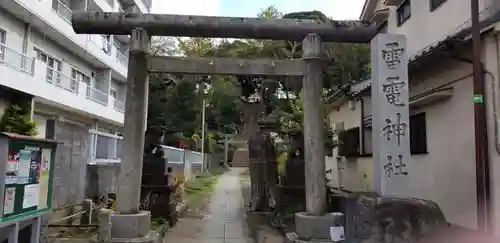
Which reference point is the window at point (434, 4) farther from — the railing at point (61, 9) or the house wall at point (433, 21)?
the railing at point (61, 9)

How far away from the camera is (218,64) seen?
8.05 m

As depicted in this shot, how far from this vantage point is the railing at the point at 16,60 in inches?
520

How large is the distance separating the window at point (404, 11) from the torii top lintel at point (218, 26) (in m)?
5.22

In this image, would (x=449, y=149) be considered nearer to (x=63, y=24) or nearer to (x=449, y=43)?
(x=449, y=43)

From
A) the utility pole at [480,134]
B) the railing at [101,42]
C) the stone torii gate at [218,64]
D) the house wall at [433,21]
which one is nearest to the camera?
the utility pole at [480,134]

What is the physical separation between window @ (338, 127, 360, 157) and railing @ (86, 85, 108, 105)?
12448mm

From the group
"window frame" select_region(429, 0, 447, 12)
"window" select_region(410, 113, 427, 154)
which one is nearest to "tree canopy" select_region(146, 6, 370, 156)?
"window frame" select_region(429, 0, 447, 12)

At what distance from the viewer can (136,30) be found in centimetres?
785

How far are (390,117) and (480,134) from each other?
5.24 ft

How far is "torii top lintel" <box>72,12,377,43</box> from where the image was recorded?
7.94m

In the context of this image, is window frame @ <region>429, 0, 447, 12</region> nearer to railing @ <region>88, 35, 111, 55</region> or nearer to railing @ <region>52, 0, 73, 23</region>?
railing @ <region>52, 0, 73, 23</region>

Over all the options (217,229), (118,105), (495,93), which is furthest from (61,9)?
(495,93)

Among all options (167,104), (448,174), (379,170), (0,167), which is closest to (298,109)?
(448,174)

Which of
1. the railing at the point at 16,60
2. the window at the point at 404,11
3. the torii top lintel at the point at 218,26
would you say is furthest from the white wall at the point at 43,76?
the window at the point at 404,11
